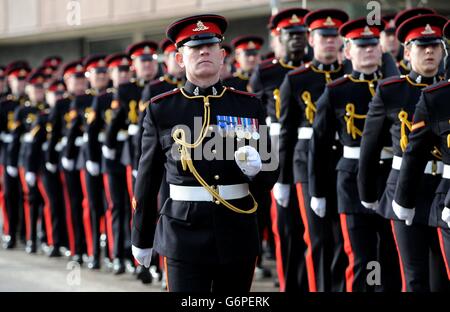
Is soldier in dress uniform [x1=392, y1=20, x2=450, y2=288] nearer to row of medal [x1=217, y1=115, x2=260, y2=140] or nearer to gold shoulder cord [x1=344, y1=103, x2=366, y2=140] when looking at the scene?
gold shoulder cord [x1=344, y1=103, x2=366, y2=140]

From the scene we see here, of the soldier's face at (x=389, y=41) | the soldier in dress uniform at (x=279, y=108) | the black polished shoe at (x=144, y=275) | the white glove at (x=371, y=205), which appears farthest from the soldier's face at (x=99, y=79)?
the white glove at (x=371, y=205)

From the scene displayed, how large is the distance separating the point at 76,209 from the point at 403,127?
505 cm

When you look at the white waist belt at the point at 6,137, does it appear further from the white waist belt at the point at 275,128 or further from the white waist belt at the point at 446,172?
the white waist belt at the point at 446,172

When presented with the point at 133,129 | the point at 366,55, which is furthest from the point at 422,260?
the point at 133,129

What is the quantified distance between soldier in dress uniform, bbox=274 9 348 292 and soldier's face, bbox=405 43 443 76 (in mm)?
1316

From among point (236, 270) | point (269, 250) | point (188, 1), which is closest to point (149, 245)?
point (236, 270)

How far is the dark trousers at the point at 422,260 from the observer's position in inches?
224

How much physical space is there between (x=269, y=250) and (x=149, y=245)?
5.03 m

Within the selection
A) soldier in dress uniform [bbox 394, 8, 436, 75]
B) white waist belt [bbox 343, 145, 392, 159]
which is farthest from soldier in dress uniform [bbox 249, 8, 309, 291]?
white waist belt [bbox 343, 145, 392, 159]

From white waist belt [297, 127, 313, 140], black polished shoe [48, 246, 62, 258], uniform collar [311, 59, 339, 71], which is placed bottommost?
black polished shoe [48, 246, 62, 258]

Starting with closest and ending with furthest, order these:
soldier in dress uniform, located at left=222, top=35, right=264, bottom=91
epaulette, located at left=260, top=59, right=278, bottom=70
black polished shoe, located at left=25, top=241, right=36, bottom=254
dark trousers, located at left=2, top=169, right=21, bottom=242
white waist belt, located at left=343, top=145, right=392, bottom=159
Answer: white waist belt, located at left=343, top=145, right=392, bottom=159 → epaulette, located at left=260, top=59, right=278, bottom=70 → soldier in dress uniform, located at left=222, top=35, right=264, bottom=91 → black polished shoe, located at left=25, top=241, right=36, bottom=254 → dark trousers, located at left=2, top=169, right=21, bottom=242

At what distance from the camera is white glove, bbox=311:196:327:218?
22.1 feet

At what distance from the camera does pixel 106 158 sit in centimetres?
908

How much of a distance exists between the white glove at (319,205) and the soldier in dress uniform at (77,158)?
11.7 ft
